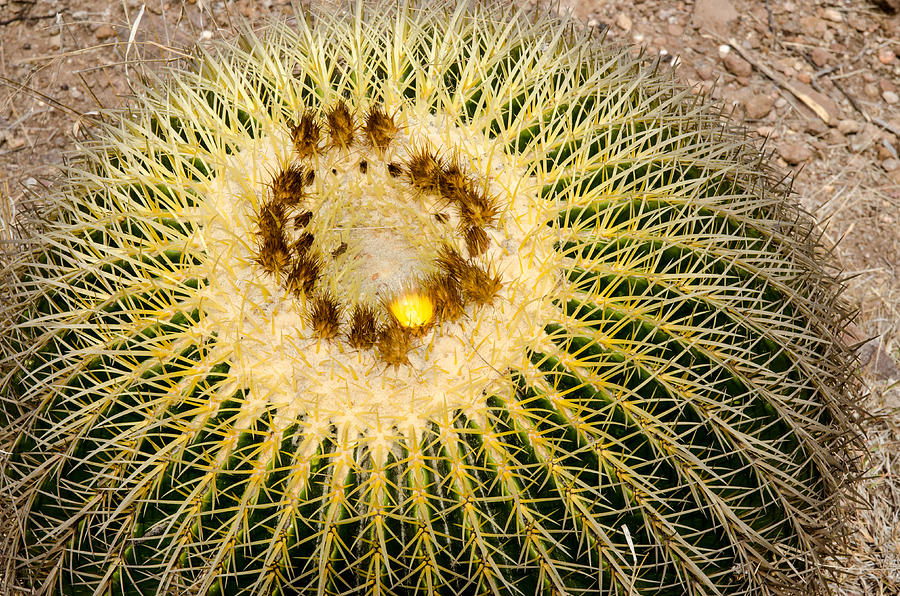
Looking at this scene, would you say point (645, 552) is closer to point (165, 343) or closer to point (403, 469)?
point (403, 469)

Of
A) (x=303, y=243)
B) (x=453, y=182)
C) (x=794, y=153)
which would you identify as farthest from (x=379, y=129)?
(x=794, y=153)

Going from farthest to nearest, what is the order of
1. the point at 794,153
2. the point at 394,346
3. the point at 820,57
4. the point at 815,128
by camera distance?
1. the point at 820,57
2. the point at 815,128
3. the point at 794,153
4. the point at 394,346

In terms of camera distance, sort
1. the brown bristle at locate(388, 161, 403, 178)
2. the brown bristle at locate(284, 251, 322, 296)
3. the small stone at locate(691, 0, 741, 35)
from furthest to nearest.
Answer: the small stone at locate(691, 0, 741, 35) → the brown bristle at locate(388, 161, 403, 178) → the brown bristle at locate(284, 251, 322, 296)

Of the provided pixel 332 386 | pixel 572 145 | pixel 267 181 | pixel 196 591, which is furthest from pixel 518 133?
pixel 196 591

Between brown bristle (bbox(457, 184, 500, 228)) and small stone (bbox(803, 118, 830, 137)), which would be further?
small stone (bbox(803, 118, 830, 137))

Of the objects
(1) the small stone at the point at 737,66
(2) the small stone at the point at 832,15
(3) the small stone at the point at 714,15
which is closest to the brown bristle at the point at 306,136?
(1) the small stone at the point at 737,66

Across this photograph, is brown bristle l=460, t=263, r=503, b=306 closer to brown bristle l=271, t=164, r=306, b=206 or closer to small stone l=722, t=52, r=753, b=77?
brown bristle l=271, t=164, r=306, b=206

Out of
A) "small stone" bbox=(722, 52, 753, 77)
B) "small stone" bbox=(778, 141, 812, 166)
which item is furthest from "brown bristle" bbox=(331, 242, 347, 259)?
"small stone" bbox=(722, 52, 753, 77)

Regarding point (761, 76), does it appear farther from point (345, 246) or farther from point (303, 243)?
point (303, 243)
